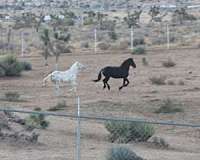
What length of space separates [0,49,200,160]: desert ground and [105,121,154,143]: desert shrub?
276mm

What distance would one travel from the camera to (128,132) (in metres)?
19.3

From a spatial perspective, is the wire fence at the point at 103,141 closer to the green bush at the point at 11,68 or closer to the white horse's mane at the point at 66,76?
the white horse's mane at the point at 66,76

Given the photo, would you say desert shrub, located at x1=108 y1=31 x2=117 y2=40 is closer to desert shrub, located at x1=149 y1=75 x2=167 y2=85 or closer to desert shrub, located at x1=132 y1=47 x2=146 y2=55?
desert shrub, located at x1=132 y1=47 x2=146 y2=55

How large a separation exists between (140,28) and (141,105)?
176 ft

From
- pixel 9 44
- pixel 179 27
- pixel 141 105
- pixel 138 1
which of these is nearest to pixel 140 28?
pixel 179 27

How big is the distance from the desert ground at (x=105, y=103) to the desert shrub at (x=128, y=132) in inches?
10.9

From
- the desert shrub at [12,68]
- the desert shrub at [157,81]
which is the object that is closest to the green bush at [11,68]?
the desert shrub at [12,68]

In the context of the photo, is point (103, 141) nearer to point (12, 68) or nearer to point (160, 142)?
point (160, 142)

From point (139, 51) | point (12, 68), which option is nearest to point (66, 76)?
point (12, 68)

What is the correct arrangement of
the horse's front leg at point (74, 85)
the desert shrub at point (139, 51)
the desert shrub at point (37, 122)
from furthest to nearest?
the desert shrub at point (139, 51)
the horse's front leg at point (74, 85)
the desert shrub at point (37, 122)

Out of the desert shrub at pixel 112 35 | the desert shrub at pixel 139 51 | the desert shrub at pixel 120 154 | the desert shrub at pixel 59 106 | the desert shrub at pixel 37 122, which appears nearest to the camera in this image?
the desert shrub at pixel 120 154

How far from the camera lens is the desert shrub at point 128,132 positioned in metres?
19.3

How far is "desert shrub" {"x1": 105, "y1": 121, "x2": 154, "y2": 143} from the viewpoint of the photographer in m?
19.3

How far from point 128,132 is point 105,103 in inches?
390
